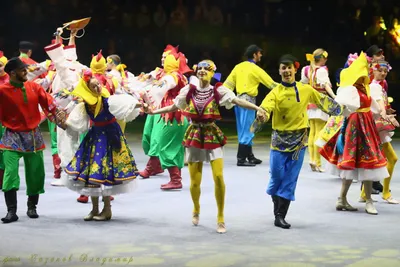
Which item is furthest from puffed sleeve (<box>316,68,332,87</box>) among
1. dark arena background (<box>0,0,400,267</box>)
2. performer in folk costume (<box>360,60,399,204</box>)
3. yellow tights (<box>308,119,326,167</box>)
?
performer in folk costume (<box>360,60,399,204</box>)

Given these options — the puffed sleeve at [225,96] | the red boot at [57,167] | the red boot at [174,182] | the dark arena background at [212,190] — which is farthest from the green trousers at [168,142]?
the puffed sleeve at [225,96]

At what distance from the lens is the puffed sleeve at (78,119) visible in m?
6.48

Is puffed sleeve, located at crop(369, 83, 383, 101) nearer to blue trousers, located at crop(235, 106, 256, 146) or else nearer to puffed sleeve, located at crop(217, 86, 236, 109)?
puffed sleeve, located at crop(217, 86, 236, 109)

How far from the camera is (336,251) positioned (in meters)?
5.51

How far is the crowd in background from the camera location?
15375mm

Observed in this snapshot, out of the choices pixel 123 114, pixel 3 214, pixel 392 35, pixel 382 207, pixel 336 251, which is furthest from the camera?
pixel 392 35

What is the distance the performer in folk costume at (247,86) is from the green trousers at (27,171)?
372cm

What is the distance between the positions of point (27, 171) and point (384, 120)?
3184 millimetres

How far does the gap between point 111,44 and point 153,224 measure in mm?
Result: 9929

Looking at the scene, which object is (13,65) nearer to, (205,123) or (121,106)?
(121,106)

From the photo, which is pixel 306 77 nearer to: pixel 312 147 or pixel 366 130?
pixel 312 147

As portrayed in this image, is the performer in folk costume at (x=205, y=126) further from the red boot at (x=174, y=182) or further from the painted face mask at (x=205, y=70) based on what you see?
the red boot at (x=174, y=182)

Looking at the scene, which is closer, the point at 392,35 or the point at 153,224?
the point at 153,224

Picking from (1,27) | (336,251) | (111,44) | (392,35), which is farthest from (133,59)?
(336,251)
